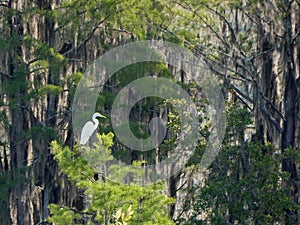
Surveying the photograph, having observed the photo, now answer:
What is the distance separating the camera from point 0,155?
1914cm

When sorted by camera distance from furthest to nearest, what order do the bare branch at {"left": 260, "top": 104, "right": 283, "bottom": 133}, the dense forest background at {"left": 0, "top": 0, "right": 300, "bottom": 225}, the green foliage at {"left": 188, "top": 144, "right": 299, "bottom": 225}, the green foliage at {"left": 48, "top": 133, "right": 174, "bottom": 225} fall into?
the dense forest background at {"left": 0, "top": 0, "right": 300, "bottom": 225} → the bare branch at {"left": 260, "top": 104, "right": 283, "bottom": 133} → the green foliage at {"left": 188, "top": 144, "right": 299, "bottom": 225} → the green foliage at {"left": 48, "top": 133, "right": 174, "bottom": 225}

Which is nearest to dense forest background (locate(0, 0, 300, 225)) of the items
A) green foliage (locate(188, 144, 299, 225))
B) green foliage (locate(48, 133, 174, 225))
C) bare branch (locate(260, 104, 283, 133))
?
bare branch (locate(260, 104, 283, 133))

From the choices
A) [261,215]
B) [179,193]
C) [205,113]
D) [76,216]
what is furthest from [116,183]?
[179,193]

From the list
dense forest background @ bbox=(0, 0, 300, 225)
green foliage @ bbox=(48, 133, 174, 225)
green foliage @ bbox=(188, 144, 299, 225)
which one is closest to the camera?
green foliage @ bbox=(48, 133, 174, 225)

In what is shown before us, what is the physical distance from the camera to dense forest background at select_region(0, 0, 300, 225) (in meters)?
16.7

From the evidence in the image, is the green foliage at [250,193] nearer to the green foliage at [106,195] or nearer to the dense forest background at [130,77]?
the dense forest background at [130,77]

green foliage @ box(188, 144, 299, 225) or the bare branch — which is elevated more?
the bare branch

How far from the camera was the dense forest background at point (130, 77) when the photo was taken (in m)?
16.7

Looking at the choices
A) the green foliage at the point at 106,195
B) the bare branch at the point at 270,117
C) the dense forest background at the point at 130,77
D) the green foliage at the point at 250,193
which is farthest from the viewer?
the dense forest background at the point at 130,77

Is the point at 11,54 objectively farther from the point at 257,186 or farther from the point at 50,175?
the point at 257,186

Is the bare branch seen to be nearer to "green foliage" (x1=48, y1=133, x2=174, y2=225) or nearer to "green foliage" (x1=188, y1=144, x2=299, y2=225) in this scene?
"green foliage" (x1=188, y1=144, x2=299, y2=225)

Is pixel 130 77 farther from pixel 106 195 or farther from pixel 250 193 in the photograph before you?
pixel 106 195

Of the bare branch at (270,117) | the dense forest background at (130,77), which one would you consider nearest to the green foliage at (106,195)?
the dense forest background at (130,77)

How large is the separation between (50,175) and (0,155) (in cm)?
147
